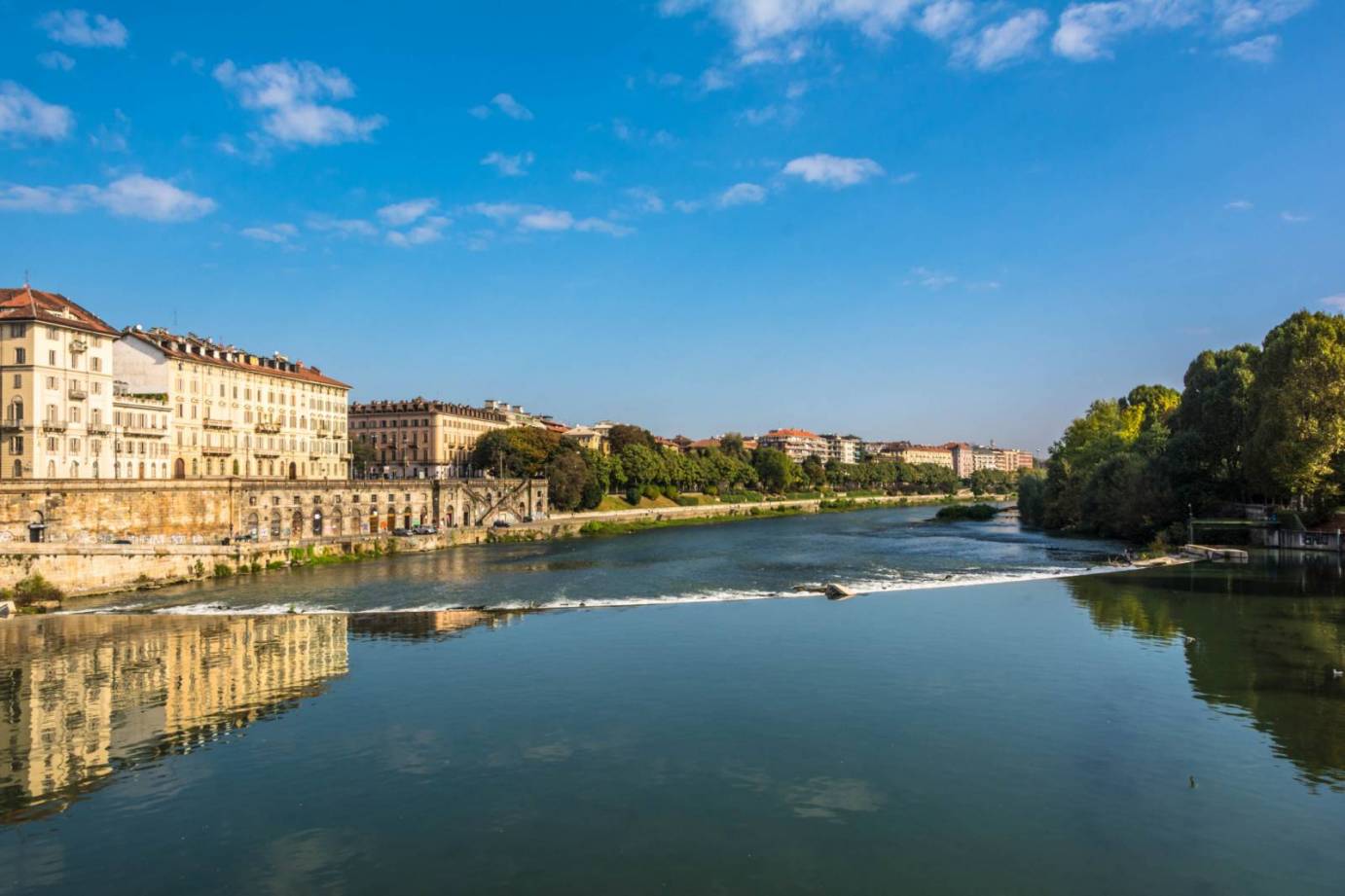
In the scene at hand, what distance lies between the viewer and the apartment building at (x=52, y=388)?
4738 cm

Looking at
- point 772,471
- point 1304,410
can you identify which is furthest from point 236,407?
point 772,471

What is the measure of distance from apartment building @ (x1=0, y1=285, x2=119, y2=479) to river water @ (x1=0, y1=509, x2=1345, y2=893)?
18928mm

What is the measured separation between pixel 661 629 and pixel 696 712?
1063 centimetres

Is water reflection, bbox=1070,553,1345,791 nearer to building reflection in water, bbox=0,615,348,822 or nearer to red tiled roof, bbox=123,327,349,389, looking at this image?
building reflection in water, bbox=0,615,348,822

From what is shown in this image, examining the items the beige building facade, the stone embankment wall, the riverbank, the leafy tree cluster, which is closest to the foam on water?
the riverbank

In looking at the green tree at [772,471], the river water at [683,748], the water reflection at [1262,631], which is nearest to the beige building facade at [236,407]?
the river water at [683,748]

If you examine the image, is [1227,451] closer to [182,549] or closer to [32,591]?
[182,549]

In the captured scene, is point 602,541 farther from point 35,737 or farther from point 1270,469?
point 35,737

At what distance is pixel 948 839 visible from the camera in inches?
548

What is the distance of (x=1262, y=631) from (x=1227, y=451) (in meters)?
42.0

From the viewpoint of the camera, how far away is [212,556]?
46500 mm

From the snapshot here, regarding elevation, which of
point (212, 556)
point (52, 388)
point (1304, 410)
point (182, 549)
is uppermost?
point (52, 388)

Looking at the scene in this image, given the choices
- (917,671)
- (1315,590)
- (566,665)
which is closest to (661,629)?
(566,665)

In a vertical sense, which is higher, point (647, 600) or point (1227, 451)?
point (1227, 451)
